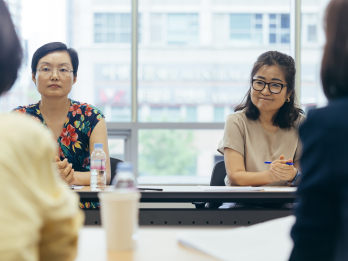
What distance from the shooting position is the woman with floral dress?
205 centimetres

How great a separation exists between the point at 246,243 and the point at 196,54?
8.81 ft

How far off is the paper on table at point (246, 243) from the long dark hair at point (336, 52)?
300mm

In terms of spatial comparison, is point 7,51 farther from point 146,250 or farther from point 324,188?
point 324,188

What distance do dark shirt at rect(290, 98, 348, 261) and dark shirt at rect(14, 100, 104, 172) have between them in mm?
1655

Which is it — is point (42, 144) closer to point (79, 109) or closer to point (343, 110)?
point (343, 110)

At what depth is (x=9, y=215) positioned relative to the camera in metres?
0.51

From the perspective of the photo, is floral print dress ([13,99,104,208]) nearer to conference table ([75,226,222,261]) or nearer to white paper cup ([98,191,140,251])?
conference table ([75,226,222,261])

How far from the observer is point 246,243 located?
0.82 meters

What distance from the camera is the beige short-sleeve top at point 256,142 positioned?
2.05 meters

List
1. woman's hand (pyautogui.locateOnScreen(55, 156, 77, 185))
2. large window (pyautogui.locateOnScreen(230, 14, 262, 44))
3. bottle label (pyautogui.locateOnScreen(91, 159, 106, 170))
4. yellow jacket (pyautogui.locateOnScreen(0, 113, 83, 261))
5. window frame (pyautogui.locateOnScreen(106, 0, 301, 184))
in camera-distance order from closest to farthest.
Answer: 1. yellow jacket (pyautogui.locateOnScreen(0, 113, 83, 261))
2. woman's hand (pyautogui.locateOnScreen(55, 156, 77, 185))
3. bottle label (pyautogui.locateOnScreen(91, 159, 106, 170))
4. window frame (pyautogui.locateOnScreen(106, 0, 301, 184))
5. large window (pyautogui.locateOnScreen(230, 14, 262, 44))

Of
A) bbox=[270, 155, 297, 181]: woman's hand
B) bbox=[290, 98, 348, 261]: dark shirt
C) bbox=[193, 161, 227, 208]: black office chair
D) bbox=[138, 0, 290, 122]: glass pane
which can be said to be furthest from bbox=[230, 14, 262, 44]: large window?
bbox=[290, 98, 348, 261]: dark shirt

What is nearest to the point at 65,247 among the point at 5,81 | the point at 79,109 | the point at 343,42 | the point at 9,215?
the point at 9,215

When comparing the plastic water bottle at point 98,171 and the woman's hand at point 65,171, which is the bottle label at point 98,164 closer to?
the plastic water bottle at point 98,171

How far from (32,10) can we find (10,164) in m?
3.11
